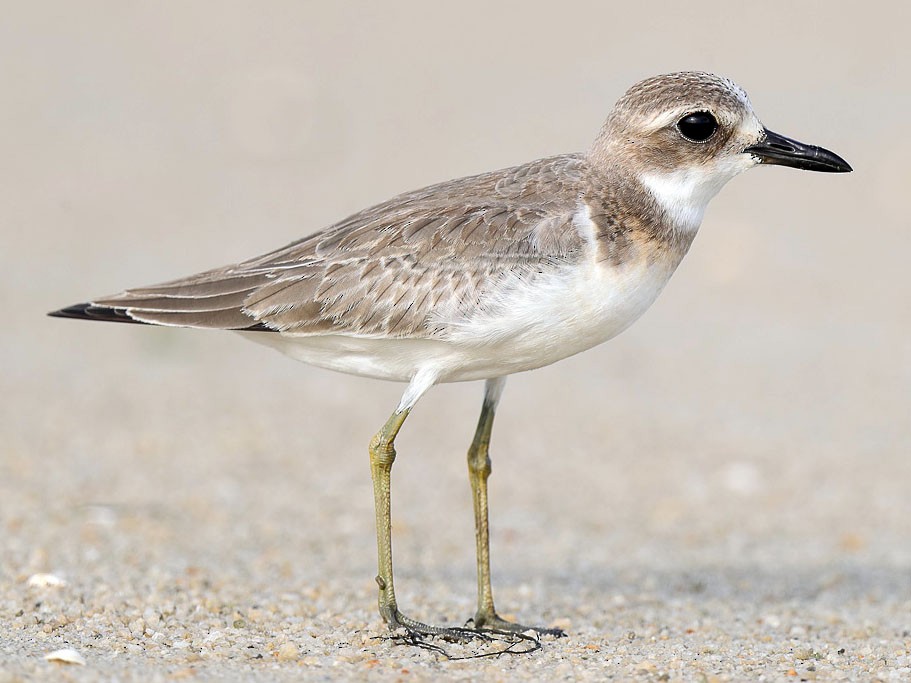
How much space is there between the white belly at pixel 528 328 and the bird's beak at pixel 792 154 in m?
0.70

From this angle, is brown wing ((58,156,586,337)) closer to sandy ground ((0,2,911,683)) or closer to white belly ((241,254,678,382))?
white belly ((241,254,678,382))

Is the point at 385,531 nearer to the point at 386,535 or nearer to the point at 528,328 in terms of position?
the point at 386,535

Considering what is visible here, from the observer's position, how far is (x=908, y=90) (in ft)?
55.7

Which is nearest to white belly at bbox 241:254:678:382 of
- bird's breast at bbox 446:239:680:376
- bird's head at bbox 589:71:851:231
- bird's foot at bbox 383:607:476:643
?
bird's breast at bbox 446:239:680:376

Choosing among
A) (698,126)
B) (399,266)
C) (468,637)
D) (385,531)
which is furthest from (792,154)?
(468,637)

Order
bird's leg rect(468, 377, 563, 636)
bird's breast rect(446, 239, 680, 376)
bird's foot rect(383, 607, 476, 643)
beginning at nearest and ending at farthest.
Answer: bird's breast rect(446, 239, 680, 376) < bird's foot rect(383, 607, 476, 643) < bird's leg rect(468, 377, 563, 636)

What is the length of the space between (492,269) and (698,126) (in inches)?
47.5

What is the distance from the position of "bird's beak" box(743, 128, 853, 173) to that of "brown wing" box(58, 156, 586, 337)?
854 mm

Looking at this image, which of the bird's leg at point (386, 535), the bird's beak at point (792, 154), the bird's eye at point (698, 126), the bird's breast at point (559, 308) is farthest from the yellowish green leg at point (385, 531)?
the bird's beak at point (792, 154)

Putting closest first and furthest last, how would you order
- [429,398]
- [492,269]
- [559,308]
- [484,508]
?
[559,308]
[492,269]
[484,508]
[429,398]

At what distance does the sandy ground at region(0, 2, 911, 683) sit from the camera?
21.0ft

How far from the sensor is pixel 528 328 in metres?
5.65

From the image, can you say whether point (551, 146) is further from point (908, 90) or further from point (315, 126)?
point (908, 90)

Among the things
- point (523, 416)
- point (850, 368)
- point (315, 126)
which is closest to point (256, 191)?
point (315, 126)
